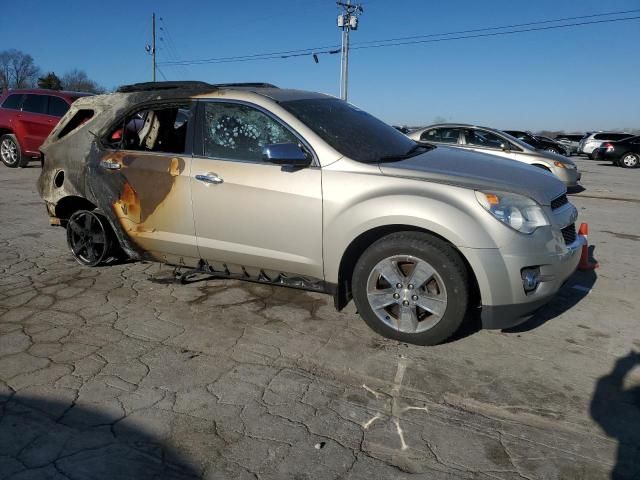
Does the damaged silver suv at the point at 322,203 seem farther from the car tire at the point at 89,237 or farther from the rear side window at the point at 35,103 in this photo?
the rear side window at the point at 35,103

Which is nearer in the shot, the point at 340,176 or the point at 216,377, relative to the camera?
the point at 216,377

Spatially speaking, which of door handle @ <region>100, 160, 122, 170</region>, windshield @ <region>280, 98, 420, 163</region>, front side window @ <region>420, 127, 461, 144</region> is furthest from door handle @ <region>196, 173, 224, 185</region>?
front side window @ <region>420, 127, 461, 144</region>

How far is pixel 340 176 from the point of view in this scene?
362 cm

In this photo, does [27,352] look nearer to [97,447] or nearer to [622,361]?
[97,447]

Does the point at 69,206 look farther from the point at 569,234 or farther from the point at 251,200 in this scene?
the point at 569,234

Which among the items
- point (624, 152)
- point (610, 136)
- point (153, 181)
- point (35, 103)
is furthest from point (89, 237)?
point (610, 136)

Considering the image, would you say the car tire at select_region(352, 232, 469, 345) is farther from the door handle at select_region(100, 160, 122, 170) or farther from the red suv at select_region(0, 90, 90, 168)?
the red suv at select_region(0, 90, 90, 168)

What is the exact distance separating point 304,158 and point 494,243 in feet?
4.67

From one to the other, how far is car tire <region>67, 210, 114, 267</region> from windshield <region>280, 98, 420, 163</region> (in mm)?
2272

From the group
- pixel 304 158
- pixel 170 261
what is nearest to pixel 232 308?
pixel 170 261

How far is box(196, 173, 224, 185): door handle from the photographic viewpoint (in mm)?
3982

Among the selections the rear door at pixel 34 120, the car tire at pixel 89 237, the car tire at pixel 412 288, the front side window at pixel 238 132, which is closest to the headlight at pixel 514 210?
the car tire at pixel 412 288

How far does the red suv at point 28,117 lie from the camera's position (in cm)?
1248

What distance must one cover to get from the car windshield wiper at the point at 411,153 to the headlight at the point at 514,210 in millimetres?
837
